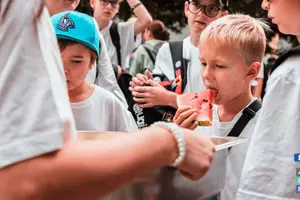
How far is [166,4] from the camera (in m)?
12.4

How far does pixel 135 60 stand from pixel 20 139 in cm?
446

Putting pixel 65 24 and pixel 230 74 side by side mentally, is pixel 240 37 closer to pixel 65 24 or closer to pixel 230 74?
pixel 230 74

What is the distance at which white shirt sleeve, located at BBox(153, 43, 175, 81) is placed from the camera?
300 centimetres

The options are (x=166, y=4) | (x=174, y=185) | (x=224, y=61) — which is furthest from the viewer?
(x=166, y=4)

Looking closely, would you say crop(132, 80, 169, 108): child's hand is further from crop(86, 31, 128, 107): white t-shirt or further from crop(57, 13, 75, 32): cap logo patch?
crop(57, 13, 75, 32): cap logo patch

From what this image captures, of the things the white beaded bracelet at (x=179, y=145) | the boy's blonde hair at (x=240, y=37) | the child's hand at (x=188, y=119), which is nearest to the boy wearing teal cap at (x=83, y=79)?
the child's hand at (x=188, y=119)

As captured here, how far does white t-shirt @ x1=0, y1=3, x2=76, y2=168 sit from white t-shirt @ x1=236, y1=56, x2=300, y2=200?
2.44ft

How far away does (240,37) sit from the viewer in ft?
7.28

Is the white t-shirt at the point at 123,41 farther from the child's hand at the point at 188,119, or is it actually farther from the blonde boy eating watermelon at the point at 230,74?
the child's hand at the point at 188,119

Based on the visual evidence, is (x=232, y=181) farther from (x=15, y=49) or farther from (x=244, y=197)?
(x=15, y=49)

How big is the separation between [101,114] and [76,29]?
17.1 inches

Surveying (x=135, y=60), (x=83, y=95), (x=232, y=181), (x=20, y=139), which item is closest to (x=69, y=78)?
(x=83, y=95)

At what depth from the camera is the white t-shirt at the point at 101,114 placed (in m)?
2.38

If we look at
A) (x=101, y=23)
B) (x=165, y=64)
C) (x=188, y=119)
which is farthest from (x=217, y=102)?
(x=101, y=23)
